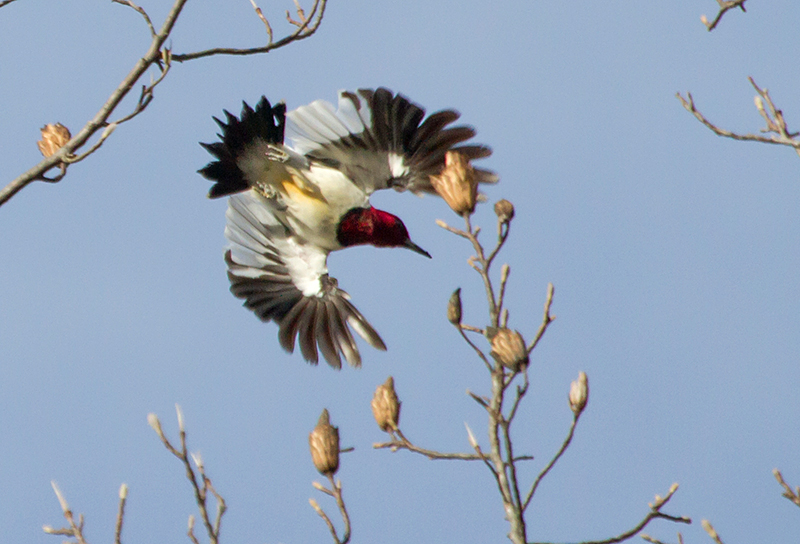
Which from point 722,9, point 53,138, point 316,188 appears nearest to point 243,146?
point 316,188

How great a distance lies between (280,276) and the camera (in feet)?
21.4

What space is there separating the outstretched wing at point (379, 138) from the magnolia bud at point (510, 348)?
118 inches

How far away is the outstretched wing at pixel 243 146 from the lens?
17.0 feet

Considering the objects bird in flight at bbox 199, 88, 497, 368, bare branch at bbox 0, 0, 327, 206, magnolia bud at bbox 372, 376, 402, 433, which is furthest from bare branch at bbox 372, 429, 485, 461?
bird in flight at bbox 199, 88, 497, 368

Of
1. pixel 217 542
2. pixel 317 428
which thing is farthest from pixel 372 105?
pixel 217 542

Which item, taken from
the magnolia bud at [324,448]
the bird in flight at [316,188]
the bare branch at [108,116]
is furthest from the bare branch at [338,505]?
the bird in flight at [316,188]

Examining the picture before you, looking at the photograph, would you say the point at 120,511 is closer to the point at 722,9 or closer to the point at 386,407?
the point at 386,407

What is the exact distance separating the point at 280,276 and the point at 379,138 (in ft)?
4.74

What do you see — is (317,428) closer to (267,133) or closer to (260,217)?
(267,133)

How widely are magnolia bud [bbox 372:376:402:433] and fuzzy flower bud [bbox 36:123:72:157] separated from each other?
161 centimetres

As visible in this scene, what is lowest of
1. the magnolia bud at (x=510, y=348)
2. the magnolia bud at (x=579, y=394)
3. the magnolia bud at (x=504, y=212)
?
the magnolia bud at (x=579, y=394)

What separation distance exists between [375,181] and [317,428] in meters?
3.30

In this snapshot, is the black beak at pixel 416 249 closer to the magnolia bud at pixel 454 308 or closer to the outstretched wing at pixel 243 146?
the outstretched wing at pixel 243 146

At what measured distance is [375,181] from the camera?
18.9 feet
